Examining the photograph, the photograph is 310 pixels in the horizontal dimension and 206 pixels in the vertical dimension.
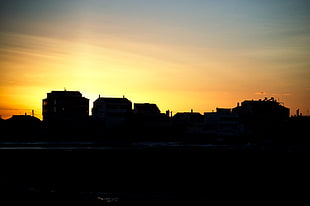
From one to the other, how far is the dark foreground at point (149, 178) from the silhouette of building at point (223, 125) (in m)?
31.0

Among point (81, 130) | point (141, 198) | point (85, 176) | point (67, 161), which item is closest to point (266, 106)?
point (81, 130)

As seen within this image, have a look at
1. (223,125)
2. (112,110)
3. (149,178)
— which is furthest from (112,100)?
(149,178)

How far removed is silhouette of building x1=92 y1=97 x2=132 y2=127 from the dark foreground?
3729cm

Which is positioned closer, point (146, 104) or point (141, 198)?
point (141, 198)

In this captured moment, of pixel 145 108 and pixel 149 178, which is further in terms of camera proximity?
pixel 145 108

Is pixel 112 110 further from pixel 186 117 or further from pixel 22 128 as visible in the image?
pixel 186 117

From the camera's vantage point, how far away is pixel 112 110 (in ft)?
298

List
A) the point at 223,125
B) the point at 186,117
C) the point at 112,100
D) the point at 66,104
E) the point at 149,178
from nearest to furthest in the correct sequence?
the point at 149,178, the point at 223,125, the point at 112,100, the point at 66,104, the point at 186,117

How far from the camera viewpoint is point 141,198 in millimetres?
25156

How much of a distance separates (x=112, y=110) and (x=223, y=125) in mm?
23773

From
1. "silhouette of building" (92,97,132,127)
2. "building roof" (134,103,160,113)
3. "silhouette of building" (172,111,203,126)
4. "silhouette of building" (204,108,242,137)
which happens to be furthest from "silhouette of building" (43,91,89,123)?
"silhouette of building" (204,108,242,137)

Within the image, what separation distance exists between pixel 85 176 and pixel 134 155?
50.6ft

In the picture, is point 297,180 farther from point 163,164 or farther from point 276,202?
point 163,164

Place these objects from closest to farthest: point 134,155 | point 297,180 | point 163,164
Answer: point 297,180
point 163,164
point 134,155
